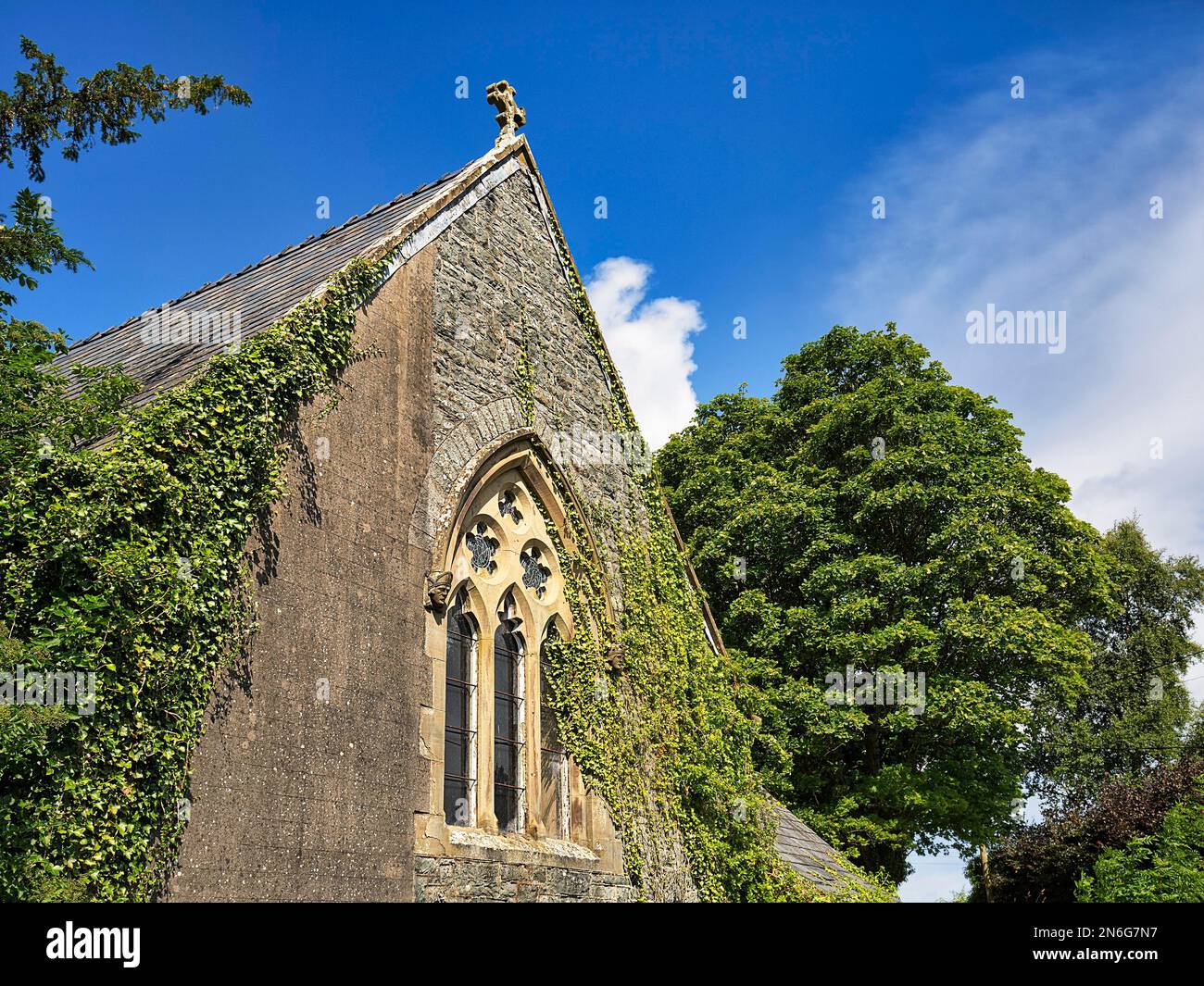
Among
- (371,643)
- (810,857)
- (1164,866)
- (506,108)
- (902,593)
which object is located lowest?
(1164,866)

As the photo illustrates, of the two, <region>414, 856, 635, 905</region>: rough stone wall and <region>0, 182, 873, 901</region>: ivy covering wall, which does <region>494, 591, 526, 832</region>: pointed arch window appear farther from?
<region>0, 182, 873, 901</region>: ivy covering wall

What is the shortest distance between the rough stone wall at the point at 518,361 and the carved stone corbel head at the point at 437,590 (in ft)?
1.49

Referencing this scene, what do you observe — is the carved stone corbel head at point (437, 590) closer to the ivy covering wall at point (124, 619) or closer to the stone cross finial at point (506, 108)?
the ivy covering wall at point (124, 619)

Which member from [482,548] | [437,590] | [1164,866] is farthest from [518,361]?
[1164,866]

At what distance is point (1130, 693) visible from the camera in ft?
107

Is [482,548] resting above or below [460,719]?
above

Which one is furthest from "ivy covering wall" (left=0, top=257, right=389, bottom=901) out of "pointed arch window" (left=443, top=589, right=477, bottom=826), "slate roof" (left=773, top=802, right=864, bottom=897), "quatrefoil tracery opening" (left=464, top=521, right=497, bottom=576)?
"slate roof" (left=773, top=802, right=864, bottom=897)

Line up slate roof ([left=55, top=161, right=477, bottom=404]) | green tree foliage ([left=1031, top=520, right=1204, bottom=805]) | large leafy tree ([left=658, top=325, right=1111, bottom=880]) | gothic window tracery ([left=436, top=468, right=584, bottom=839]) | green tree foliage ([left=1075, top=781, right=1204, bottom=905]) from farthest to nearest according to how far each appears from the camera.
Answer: green tree foliage ([left=1031, top=520, right=1204, bottom=805]), large leafy tree ([left=658, top=325, right=1111, bottom=880]), green tree foliage ([left=1075, top=781, right=1204, bottom=905]), gothic window tracery ([left=436, top=468, right=584, bottom=839]), slate roof ([left=55, top=161, right=477, bottom=404])

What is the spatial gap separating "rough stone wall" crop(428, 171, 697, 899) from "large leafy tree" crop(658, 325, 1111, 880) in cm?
926

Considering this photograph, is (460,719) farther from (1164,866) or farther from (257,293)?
(1164,866)

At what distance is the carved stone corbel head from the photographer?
845 cm

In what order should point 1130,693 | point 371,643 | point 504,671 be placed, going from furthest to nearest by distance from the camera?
point 1130,693, point 504,671, point 371,643

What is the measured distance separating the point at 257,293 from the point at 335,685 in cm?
460
